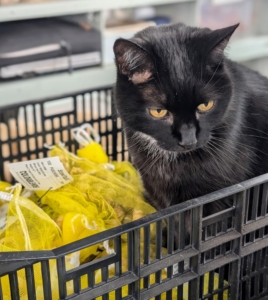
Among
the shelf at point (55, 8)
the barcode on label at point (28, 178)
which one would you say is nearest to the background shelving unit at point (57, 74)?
the shelf at point (55, 8)

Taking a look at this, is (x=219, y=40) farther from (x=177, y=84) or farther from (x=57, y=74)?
(x=57, y=74)

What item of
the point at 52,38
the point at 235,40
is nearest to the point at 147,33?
the point at 52,38

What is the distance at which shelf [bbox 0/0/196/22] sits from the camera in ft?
5.42

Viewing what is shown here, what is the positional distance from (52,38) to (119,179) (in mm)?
975

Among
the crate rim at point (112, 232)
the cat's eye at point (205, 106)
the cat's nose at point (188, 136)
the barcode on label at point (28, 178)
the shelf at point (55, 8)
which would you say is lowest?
the barcode on label at point (28, 178)

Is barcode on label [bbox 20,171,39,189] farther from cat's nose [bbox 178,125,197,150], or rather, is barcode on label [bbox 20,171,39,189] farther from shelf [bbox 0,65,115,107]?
shelf [bbox 0,65,115,107]

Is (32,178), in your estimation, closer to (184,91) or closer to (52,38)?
(184,91)

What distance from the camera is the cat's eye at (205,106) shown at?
2.35 ft

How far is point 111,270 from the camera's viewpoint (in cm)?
77

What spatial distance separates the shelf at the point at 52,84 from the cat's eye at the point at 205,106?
99 cm

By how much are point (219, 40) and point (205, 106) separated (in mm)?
103

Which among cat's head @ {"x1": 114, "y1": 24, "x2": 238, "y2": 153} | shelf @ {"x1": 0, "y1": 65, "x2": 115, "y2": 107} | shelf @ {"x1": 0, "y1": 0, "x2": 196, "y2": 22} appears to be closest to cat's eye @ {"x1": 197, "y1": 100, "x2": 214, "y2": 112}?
cat's head @ {"x1": 114, "y1": 24, "x2": 238, "y2": 153}

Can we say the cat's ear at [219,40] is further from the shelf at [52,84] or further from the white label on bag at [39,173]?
the shelf at [52,84]

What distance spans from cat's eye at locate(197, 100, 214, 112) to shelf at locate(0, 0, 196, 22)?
3.72 feet
